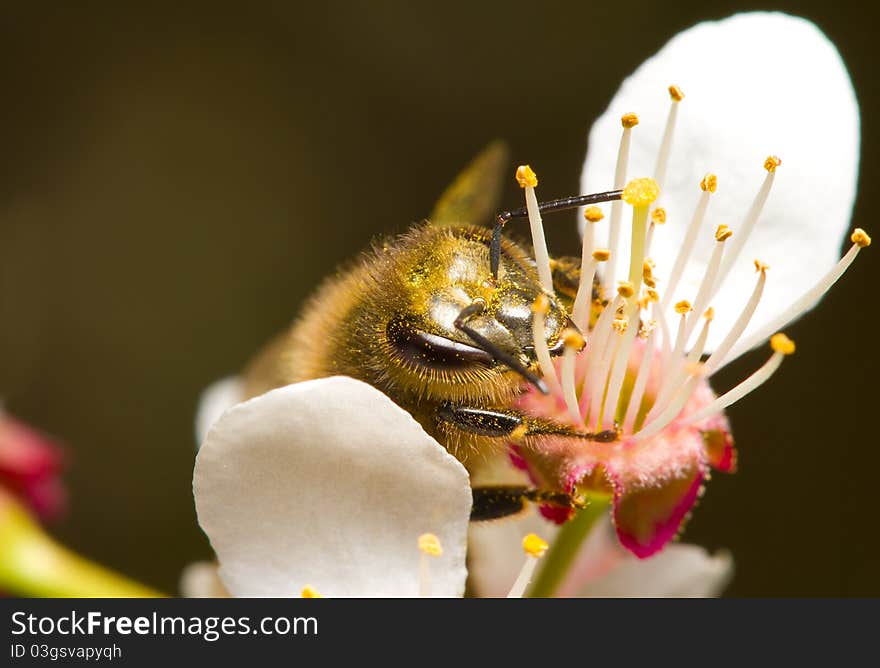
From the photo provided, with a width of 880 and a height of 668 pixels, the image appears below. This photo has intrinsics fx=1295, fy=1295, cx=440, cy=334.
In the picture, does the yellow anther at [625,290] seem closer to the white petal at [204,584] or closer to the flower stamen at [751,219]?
the flower stamen at [751,219]

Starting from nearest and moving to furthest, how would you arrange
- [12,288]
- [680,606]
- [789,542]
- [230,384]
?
1. [680,606]
2. [230,384]
3. [789,542]
4. [12,288]

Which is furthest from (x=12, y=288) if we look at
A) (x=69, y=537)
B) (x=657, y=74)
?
(x=657, y=74)

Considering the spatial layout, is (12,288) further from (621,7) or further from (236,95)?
(621,7)

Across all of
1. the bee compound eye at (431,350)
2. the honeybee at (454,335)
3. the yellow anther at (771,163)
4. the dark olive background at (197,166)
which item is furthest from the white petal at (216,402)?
the dark olive background at (197,166)

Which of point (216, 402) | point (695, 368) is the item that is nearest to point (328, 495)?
point (695, 368)

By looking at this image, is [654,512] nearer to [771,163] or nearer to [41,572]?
[771,163]
